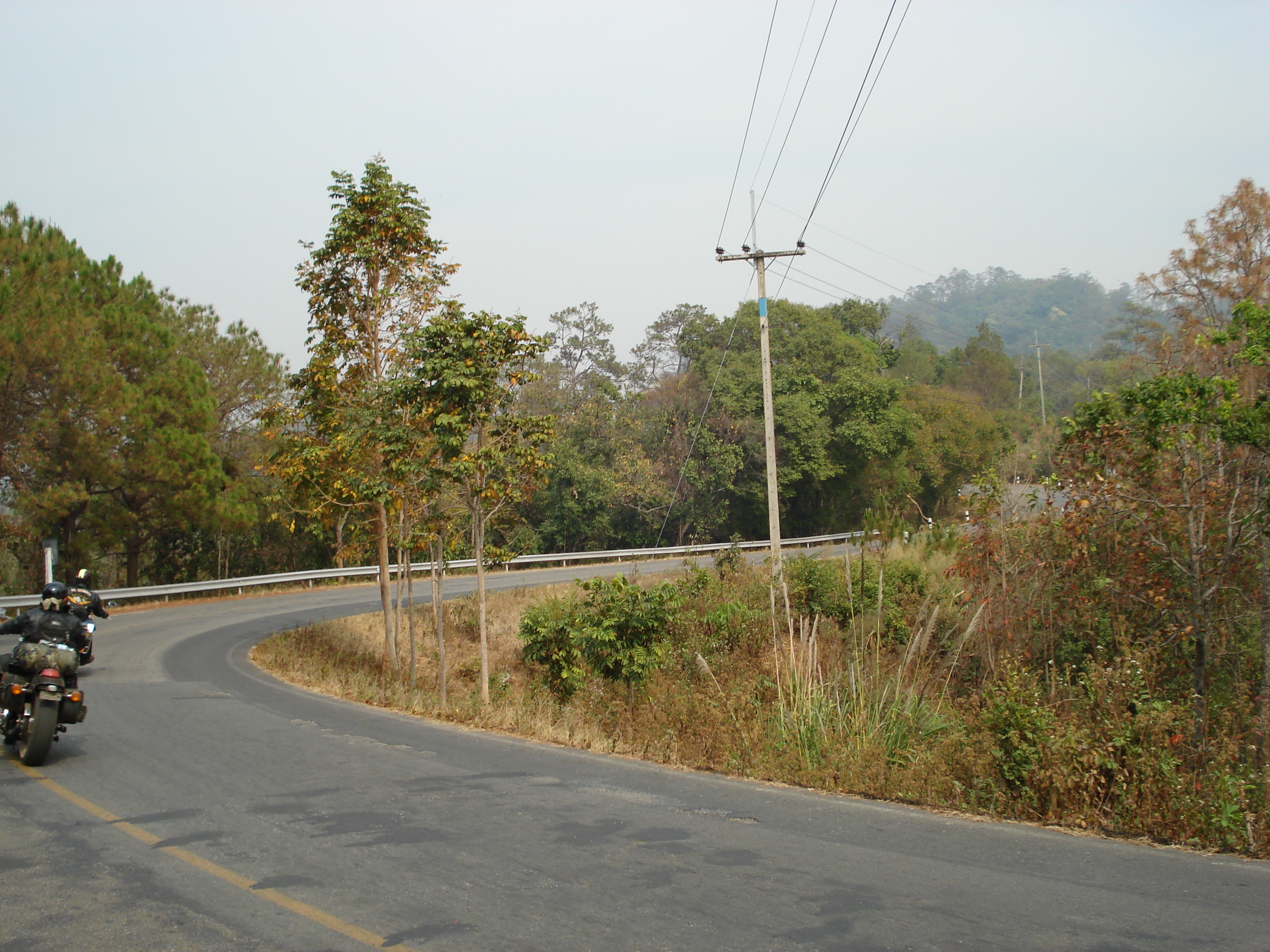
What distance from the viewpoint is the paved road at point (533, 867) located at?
16.1ft

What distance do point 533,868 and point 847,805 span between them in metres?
2.90

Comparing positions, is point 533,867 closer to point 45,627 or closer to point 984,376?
point 45,627

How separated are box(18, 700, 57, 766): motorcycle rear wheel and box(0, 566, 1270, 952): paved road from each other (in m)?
0.14

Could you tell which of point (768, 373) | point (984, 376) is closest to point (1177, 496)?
point (768, 373)

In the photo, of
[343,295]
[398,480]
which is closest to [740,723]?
[398,480]

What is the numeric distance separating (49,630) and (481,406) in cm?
689

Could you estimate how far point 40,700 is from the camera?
870 centimetres

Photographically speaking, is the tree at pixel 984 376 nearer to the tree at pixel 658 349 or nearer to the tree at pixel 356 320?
the tree at pixel 658 349

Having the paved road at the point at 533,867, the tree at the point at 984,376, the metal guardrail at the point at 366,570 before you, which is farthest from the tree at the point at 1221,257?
the tree at the point at 984,376

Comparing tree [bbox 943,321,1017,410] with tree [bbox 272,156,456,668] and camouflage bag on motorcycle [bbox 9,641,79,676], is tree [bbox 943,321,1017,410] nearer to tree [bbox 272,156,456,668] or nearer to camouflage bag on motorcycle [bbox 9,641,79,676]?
tree [bbox 272,156,456,668]

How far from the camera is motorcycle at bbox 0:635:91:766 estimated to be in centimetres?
862

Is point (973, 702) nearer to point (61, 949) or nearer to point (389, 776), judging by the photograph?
point (389, 776)

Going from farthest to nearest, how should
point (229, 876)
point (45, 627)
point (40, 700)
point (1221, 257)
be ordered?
point (1221, 257) < point (45, 627) < point (40, 700) < point (229, 876)

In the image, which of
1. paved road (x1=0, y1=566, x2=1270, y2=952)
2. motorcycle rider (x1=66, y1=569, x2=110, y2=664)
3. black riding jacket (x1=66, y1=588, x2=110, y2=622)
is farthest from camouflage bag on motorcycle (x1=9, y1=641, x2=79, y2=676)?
paved road (x1=0, y1=566, x2=1270, y2=952)
